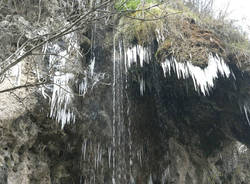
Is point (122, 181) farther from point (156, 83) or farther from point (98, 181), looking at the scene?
point (156, 83)

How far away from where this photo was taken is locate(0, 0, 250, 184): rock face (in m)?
4.37

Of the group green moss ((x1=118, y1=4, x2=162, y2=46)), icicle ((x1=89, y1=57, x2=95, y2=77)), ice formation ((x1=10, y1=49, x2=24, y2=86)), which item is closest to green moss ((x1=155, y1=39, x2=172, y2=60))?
green moss ((x1=118, y1=4, x2=162, y2=46))

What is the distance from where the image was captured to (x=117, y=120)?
20.1 ft

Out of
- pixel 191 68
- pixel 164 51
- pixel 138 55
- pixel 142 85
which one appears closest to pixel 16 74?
pixel 138 55

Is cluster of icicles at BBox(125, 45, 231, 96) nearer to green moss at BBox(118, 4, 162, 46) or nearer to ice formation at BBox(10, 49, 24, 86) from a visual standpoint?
green moss at BBox(118, 4, 162, 46)

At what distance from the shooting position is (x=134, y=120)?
654 cm

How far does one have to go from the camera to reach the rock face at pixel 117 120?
4.37m

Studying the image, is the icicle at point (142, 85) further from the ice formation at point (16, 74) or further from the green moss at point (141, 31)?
Answer: the ice formation at point (16, 74)

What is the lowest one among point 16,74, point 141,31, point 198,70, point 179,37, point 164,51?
point 16,74

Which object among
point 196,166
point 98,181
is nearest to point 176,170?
point 196,166

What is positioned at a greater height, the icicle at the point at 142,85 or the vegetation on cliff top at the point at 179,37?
the vegetation on cliff top at the point at 179,37

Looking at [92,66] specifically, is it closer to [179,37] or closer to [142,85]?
[142,85]

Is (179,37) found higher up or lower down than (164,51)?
higher up

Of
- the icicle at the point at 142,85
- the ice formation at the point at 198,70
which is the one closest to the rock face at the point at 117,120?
the icicle at the point at 142,85
